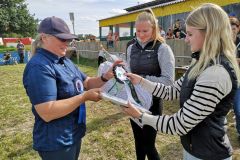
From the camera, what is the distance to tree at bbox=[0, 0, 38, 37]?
51094 millimetres

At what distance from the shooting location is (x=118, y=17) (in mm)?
22453

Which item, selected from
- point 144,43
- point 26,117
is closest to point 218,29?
point 144,43

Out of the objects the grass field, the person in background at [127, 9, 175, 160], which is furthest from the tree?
the person in background at [127, 9, 175, 160]

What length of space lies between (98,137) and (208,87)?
3.76 meters

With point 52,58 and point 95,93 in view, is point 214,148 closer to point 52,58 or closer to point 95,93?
point 95,93

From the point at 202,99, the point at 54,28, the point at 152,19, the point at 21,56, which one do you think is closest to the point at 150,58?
the point at 152,19

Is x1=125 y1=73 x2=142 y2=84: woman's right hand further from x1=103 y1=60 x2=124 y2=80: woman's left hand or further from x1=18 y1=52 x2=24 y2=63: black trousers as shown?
x1=18 y1=52 x2=24 y2=63: black trousers

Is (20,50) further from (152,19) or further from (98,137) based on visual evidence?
(152,19)

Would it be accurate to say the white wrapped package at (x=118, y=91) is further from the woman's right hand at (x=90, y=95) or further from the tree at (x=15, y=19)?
the tree at (x=15, y=19)

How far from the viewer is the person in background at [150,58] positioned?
3.16 m

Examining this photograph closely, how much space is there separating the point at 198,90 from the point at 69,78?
3.54ft

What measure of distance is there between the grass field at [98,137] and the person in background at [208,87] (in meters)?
2.52

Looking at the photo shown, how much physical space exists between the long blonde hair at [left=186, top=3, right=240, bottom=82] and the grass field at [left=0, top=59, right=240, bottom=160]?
285 cm

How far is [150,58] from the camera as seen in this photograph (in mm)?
3197
